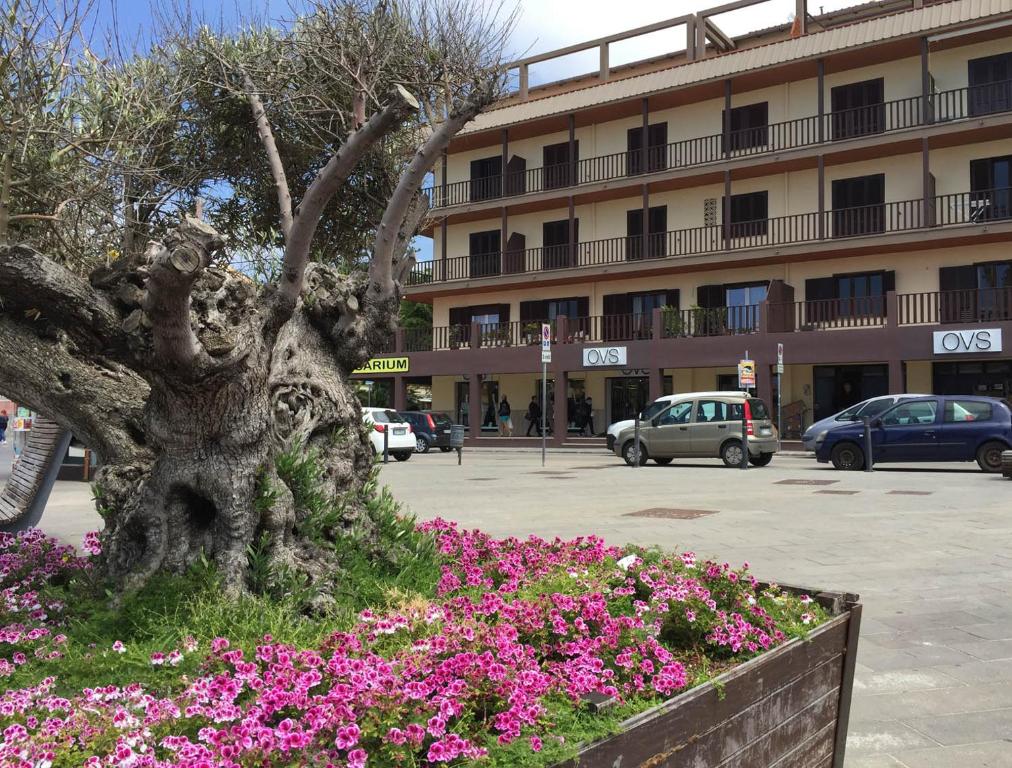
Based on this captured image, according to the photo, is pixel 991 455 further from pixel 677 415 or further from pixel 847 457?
pixel 677 415

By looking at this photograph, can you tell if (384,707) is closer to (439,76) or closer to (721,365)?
(439,76)

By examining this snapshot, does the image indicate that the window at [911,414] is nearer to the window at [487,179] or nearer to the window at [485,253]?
the window at [485,253]

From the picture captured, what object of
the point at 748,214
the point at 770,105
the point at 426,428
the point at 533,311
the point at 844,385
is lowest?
the point at 426,428

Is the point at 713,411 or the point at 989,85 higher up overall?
the point at 989,85

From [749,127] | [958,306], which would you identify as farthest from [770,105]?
[958,306]

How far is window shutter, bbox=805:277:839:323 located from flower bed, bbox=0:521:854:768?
90.2ft

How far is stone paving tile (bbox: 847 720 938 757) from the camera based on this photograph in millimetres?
3564

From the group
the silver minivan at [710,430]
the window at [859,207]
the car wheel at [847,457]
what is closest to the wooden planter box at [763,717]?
the car wheel at [847,457]

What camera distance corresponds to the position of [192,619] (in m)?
2.78

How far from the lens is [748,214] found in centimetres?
3191

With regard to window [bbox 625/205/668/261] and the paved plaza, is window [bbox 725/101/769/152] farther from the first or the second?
the paved plaza

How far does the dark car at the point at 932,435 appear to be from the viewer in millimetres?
17641

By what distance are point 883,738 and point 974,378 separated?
90.9 feet

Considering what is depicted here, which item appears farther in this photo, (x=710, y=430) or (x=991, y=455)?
(x=710, y=430)
